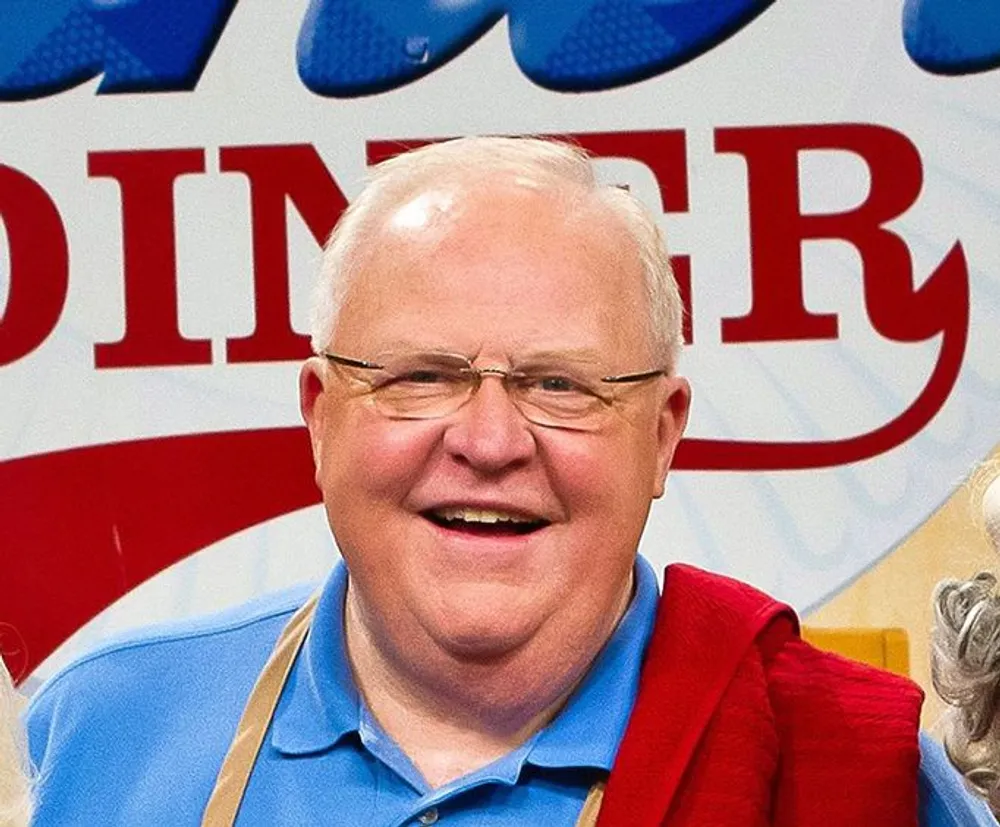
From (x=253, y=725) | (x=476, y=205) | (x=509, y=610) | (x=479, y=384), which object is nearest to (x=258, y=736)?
(x=253, y=725)

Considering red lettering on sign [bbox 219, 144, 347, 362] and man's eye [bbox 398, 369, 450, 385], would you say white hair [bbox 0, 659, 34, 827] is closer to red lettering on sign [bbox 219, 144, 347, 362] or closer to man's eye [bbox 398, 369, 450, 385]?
man's eye [bbox 398, 369, 450, 385]

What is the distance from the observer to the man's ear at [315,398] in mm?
1665

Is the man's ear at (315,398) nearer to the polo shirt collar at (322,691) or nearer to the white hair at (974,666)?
the polo shirt collar at (322,691)

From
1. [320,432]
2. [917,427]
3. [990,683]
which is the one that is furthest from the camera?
[917,427]

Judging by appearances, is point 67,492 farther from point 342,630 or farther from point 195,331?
point 342,630

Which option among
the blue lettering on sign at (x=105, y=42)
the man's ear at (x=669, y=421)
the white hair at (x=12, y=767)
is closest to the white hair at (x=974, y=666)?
the man's ear at (x=669, y=421)

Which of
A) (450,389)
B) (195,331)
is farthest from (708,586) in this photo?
(195,331)

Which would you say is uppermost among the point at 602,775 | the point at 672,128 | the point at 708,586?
the point at 672,128

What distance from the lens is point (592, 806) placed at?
1.60m

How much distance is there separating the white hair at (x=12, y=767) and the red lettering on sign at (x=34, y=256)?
0.97 meters

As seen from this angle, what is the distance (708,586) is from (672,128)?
781 millimetres

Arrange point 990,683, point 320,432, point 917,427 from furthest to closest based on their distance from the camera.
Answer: point 917,427
point 320,432
point 990,683

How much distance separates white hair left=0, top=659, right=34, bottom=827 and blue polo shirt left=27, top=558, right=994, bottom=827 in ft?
0.84

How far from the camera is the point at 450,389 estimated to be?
1.58 m
